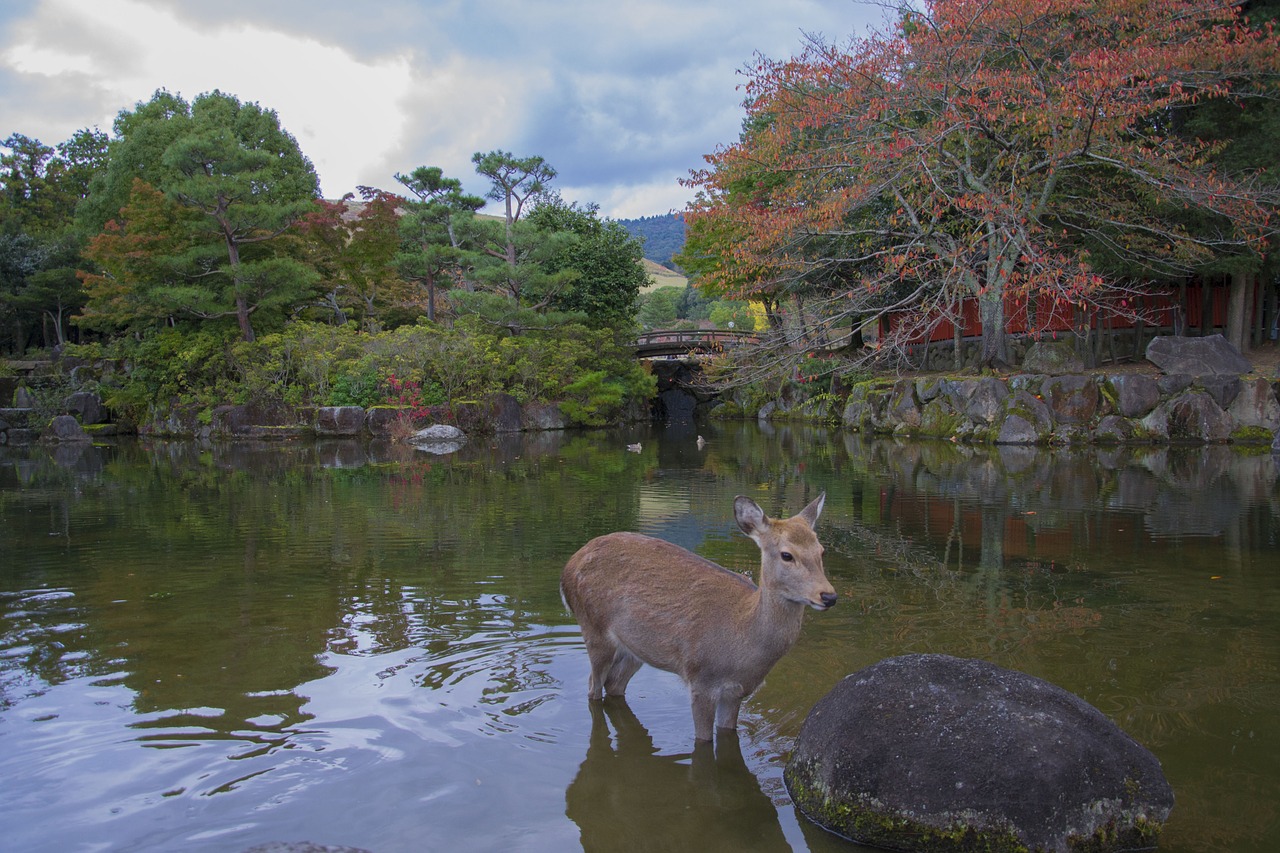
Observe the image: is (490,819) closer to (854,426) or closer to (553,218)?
(854,426)

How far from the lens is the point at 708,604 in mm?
4672

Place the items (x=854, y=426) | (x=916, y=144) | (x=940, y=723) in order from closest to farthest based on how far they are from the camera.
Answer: (x=940, y=723) < (x=916, y=144) < (x=854, y=426)

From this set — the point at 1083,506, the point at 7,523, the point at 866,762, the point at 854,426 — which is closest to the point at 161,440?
the point at 7,523

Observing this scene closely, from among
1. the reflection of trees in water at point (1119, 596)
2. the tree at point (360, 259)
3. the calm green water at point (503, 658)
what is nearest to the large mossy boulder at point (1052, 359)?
the reflection of trees in water at point (1119, 596)

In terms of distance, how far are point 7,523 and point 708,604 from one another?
11.8 metres

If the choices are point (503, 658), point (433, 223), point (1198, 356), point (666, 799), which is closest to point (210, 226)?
point (433, 223)

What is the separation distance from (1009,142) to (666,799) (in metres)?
18.0

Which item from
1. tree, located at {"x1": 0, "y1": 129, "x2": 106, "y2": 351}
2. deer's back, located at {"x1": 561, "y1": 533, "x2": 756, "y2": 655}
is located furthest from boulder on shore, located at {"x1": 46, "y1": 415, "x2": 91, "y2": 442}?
deer's back, located at {"x1": 561, "y1": 533, "x2": 756, "y2": 655}

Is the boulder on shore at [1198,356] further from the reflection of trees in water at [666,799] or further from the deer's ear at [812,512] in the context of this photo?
the reflection of trees in water at [666,799]

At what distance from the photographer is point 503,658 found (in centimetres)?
599

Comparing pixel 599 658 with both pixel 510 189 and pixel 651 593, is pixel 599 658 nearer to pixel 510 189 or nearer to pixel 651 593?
pixel 651 593

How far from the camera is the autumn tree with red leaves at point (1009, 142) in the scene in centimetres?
1562

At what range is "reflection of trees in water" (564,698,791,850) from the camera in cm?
377

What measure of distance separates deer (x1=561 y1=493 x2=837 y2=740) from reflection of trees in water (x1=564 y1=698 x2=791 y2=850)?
0.27 meters
